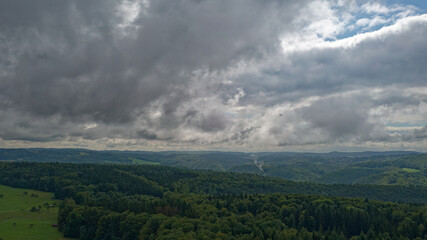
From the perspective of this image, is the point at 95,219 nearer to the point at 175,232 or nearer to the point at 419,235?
the point at 175,232

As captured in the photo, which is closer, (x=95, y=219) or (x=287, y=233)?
(x=287, y=233)

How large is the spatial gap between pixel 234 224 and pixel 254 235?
73.0 ft

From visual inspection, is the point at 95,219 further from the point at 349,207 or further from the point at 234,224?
the point at 349,207

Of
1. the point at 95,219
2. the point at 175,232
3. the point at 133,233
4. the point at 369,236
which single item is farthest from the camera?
the point at 95,219

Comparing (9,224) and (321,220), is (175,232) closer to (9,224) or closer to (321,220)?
(321,220)

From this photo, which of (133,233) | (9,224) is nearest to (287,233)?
(133,233)

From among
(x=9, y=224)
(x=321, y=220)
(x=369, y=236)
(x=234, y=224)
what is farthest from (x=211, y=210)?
(x=9, y=224)

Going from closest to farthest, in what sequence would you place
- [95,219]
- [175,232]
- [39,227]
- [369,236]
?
[175,232] < [369,236] < [95,219] < [39,227]

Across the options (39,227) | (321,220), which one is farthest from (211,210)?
(39,227)

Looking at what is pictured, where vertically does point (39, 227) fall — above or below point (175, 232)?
below

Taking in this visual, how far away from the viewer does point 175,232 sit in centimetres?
12481

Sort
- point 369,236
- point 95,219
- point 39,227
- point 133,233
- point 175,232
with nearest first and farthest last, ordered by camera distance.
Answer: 1. point 175,232
2. point 369,236
3. point 133,233
4. point 95,219
5. point 39,227

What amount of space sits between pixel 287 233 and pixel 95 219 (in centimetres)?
10870

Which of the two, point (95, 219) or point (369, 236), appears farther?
point (95, 219)
